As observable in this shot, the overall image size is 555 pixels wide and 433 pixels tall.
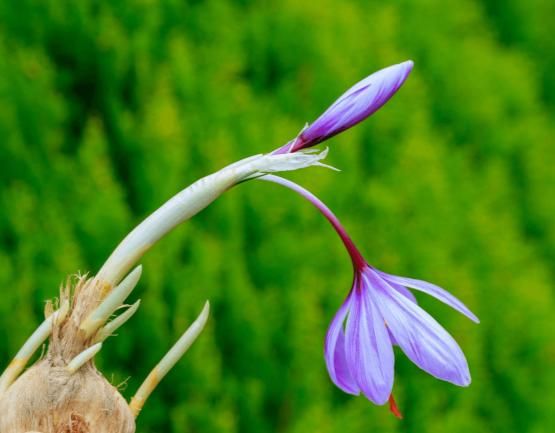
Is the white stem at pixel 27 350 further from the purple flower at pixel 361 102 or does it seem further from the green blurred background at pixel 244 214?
the green blurred background at pixel 244 214

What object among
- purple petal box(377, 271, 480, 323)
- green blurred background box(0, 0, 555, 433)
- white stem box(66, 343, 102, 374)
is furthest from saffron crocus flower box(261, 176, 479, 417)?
green blurred background box(0, 0, 555, 433)

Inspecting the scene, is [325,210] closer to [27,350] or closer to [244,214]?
[27,350]

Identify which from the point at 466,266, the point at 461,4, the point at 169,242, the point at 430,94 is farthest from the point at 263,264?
the point at 461,4

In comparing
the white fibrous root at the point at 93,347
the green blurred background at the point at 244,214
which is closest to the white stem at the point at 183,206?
the white fibrous root at the point at 93,347

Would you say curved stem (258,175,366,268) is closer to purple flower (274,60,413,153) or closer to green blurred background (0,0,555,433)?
purple flower (274,60,413,153)

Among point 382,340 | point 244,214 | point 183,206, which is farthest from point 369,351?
point 244,214

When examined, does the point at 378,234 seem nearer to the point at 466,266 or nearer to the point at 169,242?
the point at 466,266

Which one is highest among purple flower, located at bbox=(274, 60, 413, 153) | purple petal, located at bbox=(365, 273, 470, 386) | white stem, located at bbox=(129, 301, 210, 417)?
purple flower, located at bbox=(274, 60, 413, 153)
